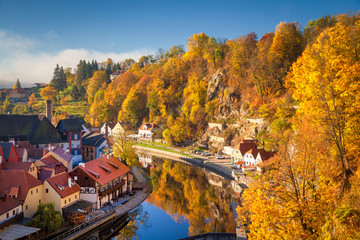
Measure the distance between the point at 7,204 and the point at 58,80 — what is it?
10196cm

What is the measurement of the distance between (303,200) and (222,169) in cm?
2804

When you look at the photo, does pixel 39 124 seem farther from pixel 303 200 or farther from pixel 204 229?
pixel 303 200

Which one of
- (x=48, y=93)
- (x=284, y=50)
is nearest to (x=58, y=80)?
(x=48, y=93)

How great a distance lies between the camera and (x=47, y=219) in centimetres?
2106

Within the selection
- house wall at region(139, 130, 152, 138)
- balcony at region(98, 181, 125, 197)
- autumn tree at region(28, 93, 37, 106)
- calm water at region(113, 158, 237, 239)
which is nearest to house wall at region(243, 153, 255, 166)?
calm water at region(113, 158, 237, 239)

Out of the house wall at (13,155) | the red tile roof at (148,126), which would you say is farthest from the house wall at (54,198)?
the red tile roof at (148,126)

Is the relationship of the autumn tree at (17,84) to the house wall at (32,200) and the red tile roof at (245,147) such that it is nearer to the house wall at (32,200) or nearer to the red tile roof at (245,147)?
the house wall at (32,200)

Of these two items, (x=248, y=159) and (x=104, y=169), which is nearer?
(x=104, y=169)

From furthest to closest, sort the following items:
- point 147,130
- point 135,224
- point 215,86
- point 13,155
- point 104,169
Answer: point 147,130 → point 215,86 → point 13,155 → point 104,169 → point 135,224

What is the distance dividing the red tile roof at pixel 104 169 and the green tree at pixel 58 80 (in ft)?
298

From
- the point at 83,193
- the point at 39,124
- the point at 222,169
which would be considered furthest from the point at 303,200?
the point at 39,124

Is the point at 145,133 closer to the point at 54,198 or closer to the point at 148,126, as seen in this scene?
the point at 148,126


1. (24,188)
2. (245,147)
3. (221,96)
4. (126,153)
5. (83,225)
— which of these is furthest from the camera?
(221,96)

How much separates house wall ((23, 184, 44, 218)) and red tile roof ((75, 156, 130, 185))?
14.4 feet
